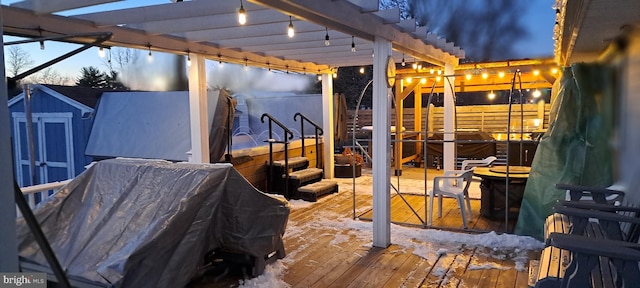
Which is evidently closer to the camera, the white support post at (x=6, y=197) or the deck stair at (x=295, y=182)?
the white support post at (x=6, y=197)

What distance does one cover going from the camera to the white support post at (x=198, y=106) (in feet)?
19.5

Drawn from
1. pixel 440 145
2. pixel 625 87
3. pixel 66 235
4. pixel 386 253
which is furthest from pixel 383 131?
pixel 440 145

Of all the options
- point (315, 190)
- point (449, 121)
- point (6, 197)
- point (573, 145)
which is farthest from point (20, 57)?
point (449, 121)

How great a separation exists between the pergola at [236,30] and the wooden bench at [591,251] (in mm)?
1811

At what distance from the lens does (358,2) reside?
390 centimetres

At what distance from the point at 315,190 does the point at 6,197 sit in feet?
18.5

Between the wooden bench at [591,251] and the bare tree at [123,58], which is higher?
the bare tree at [123,58]

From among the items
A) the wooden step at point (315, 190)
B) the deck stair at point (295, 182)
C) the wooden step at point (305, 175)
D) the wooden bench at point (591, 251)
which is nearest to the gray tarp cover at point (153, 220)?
the wooden bench at point (591, 251)

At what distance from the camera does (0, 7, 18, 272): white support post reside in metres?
1.07

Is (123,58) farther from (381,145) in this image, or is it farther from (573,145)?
(573,145)

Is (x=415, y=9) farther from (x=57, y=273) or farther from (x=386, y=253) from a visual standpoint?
(x=57, y=273)

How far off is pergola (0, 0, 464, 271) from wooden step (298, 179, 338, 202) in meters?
1.64

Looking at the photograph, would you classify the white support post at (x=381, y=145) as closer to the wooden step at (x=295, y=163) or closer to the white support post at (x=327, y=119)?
the wooden step at (x=295, y=163)

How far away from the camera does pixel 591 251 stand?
1.88 meters
